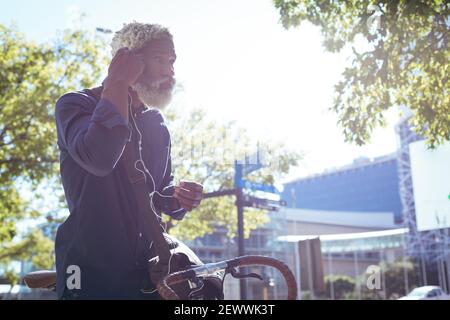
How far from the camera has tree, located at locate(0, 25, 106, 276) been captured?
18.5 m

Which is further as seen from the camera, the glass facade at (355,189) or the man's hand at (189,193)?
the glass facade at (355,189)

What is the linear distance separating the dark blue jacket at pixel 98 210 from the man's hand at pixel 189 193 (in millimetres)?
264

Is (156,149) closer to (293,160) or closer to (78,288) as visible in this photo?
(78,288)


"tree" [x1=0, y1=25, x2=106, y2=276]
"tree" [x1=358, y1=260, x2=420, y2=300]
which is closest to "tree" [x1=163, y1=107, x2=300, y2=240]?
"tree" [x1=0, y1=25, x2=106, y2=276]

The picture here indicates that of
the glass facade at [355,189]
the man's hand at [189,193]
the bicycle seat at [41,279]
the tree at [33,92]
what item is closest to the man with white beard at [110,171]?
the man's hand at [189,193]

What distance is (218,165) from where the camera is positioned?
22.1 m

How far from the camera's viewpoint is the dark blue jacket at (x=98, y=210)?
4.91ft

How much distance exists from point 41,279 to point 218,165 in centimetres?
2017

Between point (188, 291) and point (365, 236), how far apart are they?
8375cm

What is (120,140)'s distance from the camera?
150 centimetres

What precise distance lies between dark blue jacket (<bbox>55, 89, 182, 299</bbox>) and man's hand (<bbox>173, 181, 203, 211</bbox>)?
0.87 feet

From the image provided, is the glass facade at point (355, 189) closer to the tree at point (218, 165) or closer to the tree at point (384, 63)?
the tree at point (218, 165)

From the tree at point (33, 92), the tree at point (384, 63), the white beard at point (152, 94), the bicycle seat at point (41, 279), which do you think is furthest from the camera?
the tree at point (33, 92)

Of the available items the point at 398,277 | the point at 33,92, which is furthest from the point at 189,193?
the point at 398,277
